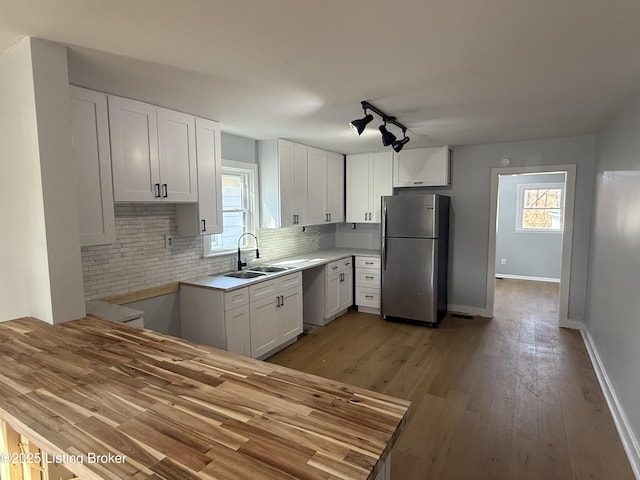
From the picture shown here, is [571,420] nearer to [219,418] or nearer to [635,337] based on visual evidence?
A: [635,337]

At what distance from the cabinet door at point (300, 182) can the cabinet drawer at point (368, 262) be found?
1.03 metres

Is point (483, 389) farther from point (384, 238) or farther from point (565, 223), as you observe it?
point (565, 223)

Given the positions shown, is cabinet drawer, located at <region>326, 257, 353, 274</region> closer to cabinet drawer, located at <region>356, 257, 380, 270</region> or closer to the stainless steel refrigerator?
cabinet drawer, located at <region>356, 257, 380, 270</region>

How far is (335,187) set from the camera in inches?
203

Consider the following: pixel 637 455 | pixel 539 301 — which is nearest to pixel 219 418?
pixel 637 455

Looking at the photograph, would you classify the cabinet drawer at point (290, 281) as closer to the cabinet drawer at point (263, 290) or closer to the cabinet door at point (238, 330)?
the cabinet drawer at point (263, 290)

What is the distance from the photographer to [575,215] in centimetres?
420

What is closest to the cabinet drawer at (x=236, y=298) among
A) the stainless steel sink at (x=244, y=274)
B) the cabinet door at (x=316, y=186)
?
the stainless steel sink at (x=244, y=274)

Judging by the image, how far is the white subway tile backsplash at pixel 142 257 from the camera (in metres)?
2.67

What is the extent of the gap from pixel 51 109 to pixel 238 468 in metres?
1.94

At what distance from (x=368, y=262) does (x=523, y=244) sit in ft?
13.2

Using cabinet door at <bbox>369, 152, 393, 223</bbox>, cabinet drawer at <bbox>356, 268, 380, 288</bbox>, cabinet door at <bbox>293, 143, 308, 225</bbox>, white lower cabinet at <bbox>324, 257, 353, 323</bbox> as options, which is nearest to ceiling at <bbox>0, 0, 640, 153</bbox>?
cabinet door at <bbox>293, 143, 308, 225</bbox>

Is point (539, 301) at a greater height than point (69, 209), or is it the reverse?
point (69, 209)

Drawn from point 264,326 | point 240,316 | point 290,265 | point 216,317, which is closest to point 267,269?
point 290,265
